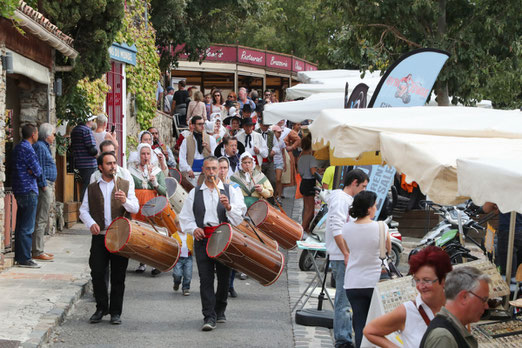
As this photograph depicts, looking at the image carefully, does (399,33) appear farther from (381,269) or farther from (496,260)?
(381,269)

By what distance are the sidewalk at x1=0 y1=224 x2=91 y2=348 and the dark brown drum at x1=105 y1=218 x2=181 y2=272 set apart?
952 millimetres

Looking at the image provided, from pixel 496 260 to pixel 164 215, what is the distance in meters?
4.25

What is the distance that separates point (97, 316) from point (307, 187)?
699 cm

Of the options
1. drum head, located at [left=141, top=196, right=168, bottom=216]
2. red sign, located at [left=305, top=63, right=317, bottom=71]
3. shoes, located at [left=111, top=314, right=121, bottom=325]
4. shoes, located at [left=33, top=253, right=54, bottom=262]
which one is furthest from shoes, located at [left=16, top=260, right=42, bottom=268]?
red sign, located at [left=305, top=63, right=317, bottom=71]

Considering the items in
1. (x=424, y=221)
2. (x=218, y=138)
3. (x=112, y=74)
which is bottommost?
(x=424, y=221)

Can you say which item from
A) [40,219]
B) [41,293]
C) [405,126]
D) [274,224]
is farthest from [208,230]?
[40,219]

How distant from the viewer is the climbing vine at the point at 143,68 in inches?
829

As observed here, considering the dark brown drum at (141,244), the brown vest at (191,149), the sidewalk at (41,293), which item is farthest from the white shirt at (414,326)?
the brown vest at (191,149)

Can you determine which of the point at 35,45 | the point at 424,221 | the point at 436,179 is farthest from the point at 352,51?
the point at 436,179

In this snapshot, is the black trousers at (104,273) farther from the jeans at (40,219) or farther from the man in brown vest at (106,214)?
the jeans at (40,219)

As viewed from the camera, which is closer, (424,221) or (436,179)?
(436,179)

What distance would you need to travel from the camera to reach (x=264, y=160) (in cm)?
1862

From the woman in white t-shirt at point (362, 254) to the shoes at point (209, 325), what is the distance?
220 cm

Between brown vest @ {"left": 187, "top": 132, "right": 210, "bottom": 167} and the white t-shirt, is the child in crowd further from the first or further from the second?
brown vest @ {"left": 187, "top": 132, "right": 210, "bottom": 167}
